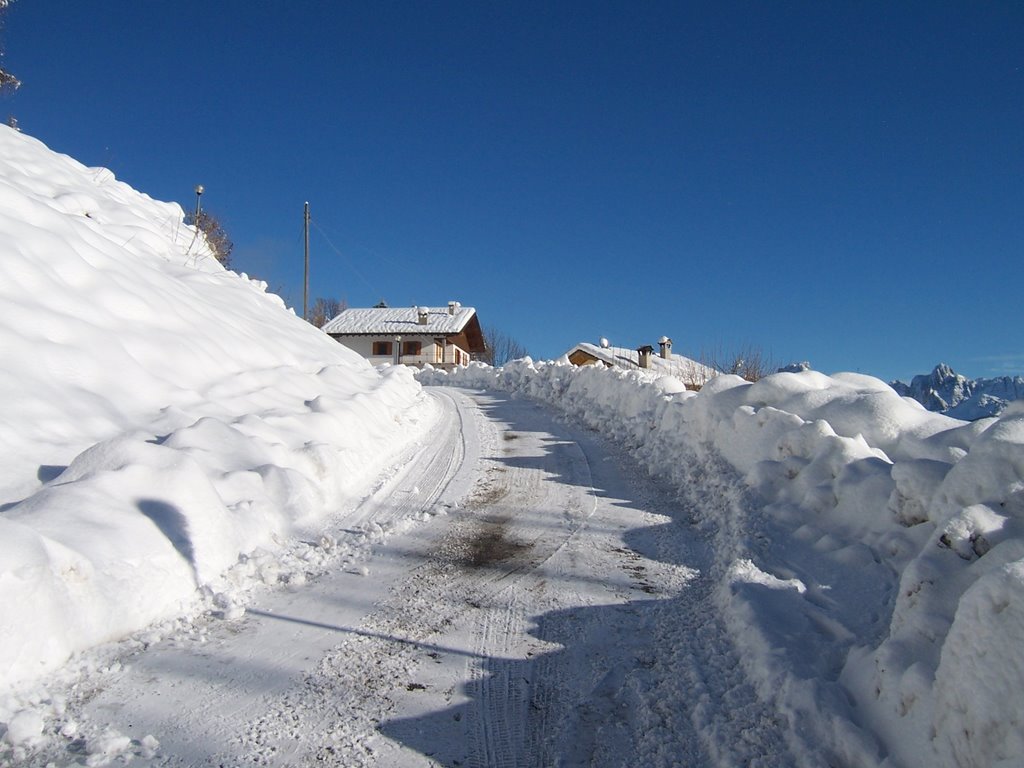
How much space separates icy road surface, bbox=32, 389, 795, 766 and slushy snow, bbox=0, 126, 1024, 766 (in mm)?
196

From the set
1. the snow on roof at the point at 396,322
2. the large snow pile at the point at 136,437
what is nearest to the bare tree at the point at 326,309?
the snow on roof at the point at 396,322

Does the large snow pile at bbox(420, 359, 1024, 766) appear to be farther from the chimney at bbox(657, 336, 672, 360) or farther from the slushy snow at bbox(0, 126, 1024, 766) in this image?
the chimney at bbox(657, 336, 672, 360)

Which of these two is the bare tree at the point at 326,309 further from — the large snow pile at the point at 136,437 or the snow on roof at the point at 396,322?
the large snow pile at the point at 136,437

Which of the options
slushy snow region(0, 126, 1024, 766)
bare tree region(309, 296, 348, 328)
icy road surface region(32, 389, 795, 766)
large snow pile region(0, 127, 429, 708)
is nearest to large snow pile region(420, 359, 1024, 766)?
slushy snow region(0, 126, 1024, 766)

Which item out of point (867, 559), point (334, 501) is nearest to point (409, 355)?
point (334, 501)

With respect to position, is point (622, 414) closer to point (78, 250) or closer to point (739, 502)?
point (739, 502)

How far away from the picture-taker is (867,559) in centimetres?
405

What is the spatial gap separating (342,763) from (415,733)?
0.34m

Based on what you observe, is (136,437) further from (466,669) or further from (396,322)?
(396,322)

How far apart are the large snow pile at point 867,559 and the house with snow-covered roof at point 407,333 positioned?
3377 cm

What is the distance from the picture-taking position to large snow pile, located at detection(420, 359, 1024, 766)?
7.12 feet

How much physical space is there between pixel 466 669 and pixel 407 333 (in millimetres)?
38585

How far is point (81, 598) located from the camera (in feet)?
10.3

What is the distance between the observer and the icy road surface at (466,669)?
2674mm
